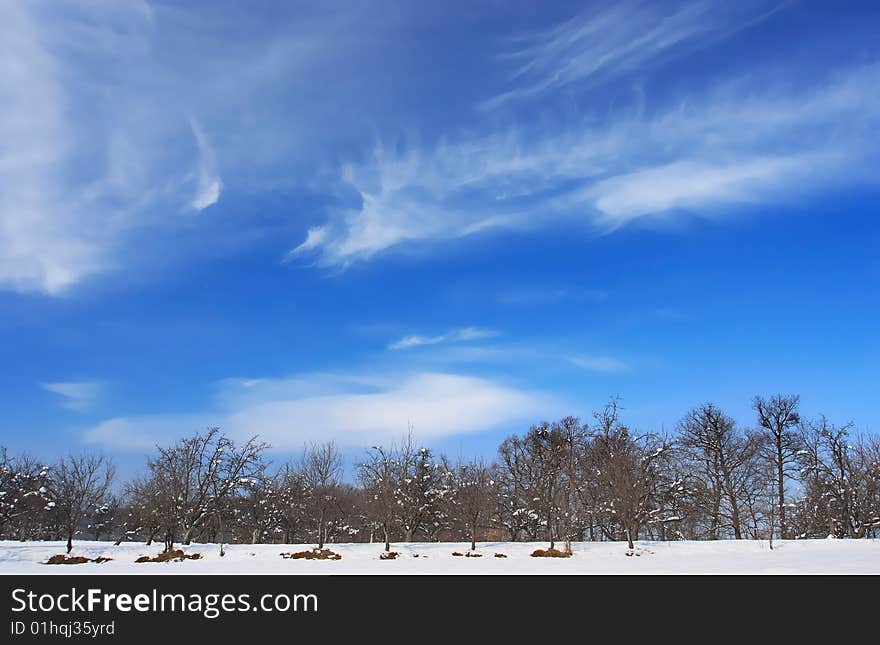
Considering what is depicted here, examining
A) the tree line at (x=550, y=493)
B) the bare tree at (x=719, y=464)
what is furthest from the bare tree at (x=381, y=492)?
the bare tree at (x=719, y=464)

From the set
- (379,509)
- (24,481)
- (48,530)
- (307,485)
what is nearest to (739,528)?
(379,509)

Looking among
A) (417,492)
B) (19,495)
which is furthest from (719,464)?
(19,495)

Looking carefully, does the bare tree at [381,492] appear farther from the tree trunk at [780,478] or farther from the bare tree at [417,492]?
the tree trunk at [780,478]

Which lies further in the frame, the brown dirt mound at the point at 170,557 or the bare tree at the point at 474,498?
the bare tree at the point at 474,498

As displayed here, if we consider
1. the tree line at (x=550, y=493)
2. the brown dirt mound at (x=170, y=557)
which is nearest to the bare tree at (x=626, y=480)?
the tree line at (x=550, y=493)

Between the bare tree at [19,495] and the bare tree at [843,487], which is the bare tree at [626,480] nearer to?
the bare tree at [843,487]

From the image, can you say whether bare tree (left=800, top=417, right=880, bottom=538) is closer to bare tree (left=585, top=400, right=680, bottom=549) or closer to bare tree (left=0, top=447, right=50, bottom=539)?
bare tree (left=585, top=400, right=680, bottom=549)

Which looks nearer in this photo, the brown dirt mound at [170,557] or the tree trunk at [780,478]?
the brown dirt mound at [170,557]

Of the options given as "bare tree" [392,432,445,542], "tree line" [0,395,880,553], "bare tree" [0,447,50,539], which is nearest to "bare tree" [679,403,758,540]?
"tree line" [0,395,880,553]

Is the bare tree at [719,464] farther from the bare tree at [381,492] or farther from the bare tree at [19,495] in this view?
the bare tree at [19,495]

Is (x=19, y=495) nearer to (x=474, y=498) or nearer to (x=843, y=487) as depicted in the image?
(x=474, y=498)

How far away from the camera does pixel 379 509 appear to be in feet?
117
